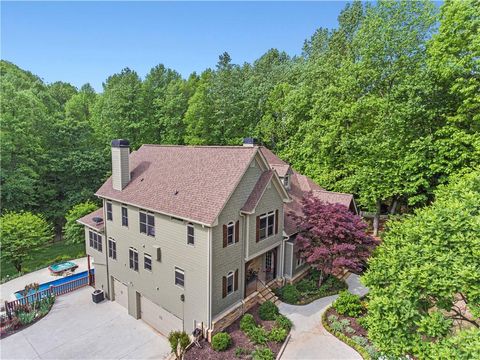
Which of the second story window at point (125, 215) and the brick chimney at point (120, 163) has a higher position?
the brick chimney at point (120, 163)

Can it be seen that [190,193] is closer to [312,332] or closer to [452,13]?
[312,332]

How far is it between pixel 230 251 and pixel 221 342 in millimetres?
4227

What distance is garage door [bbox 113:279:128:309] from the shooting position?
61.1 feet

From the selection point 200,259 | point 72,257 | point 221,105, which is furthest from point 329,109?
point 72,257

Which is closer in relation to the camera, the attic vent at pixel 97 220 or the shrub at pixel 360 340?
the shrub at pixel 360 340

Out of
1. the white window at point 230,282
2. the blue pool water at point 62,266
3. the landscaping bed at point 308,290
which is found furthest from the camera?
the blue pool water at point 62,266

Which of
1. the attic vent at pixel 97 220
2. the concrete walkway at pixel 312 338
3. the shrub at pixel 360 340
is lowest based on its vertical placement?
the concrete walkway at pixel 312 338

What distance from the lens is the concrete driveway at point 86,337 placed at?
47.5ft

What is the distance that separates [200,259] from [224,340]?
3942 mm

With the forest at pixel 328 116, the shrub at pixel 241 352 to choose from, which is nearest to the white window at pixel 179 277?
the shrub at pixel 241 352

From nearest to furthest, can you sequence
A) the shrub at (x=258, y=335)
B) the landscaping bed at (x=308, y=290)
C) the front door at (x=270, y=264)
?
the shrub at (x=258, y=335) < the landscaping bed at (x=308, y=290) < the front door at (x=270, y=264)

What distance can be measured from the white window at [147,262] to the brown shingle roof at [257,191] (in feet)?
21.4

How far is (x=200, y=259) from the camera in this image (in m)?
13.6

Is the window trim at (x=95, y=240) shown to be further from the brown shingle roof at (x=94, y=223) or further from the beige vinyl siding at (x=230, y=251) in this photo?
the beige vinyl siding at (x=230, y=251)
